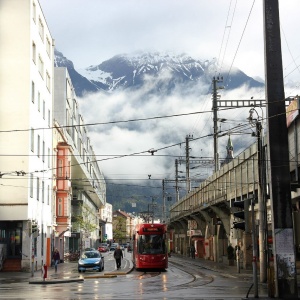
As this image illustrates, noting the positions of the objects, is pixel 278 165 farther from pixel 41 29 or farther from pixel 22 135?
pixel 41 29

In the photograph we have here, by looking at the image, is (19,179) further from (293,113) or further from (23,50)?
(293,113)

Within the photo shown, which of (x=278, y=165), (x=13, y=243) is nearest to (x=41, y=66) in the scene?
(x=13, y=243)

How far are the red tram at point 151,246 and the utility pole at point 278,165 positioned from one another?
70.0ft

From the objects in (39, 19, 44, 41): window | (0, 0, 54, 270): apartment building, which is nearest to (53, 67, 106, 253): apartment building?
(0, 0, 54, 270): apartment building

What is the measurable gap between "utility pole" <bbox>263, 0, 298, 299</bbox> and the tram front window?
21.3 metres

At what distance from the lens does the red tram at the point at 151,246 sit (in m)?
A: 42.3

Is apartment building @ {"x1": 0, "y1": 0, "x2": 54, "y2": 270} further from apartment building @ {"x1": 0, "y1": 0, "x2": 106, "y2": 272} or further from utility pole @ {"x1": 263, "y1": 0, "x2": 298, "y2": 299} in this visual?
utility pole @ {"x1": 263, "y1": 0, "x2": 298, "y2": 299}

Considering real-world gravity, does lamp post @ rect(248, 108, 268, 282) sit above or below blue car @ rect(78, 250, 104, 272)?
above

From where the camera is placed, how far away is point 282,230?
20984 millimetres

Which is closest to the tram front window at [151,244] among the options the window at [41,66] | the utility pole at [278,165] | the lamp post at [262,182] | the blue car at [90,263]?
the blue car at [90,263]

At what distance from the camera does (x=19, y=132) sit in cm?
4559

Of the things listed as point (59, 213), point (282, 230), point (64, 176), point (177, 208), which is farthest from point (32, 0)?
point (177, 208)

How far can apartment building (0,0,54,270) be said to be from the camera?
44.8 m

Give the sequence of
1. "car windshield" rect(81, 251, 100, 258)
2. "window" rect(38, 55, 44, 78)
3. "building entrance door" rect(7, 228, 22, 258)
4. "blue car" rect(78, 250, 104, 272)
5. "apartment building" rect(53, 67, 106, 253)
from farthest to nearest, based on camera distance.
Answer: "apartment building" rect(53, 67, 106, 253) → "window" rect(38, 55, 44, 78) → "building entrance door" rect(7, 228, 22, 258) → "car windshield" rect(81, 251, 100, 258) → "blue car" rect(78, 250, 104, 272)
